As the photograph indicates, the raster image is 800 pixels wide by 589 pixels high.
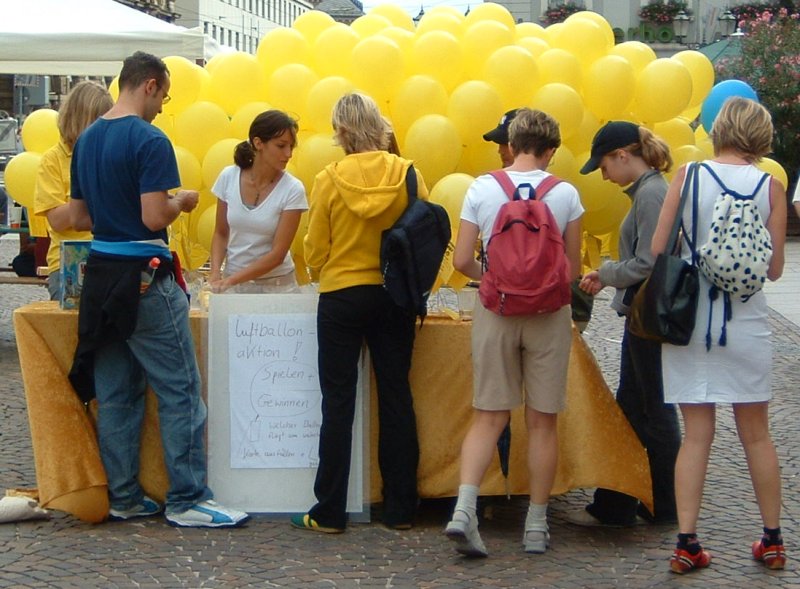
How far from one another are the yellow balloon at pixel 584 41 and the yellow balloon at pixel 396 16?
3.16 ft

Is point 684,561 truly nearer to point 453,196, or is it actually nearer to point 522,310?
point 522,310

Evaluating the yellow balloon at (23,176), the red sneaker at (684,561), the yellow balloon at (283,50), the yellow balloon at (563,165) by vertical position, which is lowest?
the red sneaker at (684,561)

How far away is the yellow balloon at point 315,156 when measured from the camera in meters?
6.37

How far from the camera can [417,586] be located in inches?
178

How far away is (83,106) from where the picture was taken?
5.91m

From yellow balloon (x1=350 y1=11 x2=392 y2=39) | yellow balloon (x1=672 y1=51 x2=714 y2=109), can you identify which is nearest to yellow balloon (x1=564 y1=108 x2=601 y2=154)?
yellow balloon (x1=672 y1=51 x2=714 y2=109)

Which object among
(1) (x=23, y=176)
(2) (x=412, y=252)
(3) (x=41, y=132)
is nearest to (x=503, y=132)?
(2) (x=412, y=252)

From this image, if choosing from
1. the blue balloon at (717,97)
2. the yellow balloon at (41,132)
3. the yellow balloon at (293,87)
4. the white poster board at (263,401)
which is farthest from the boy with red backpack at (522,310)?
the yellow balloon at (41,132)

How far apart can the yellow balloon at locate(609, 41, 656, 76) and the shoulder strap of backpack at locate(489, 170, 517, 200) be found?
2323mm

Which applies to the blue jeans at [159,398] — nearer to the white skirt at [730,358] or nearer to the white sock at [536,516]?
the white sock at [536,516]

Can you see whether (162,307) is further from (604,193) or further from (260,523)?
(604,193)

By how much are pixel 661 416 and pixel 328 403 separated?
4.40 ft

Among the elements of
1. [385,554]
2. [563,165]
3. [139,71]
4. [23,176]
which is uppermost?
[139,71]

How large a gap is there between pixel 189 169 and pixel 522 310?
2682 millimetres
